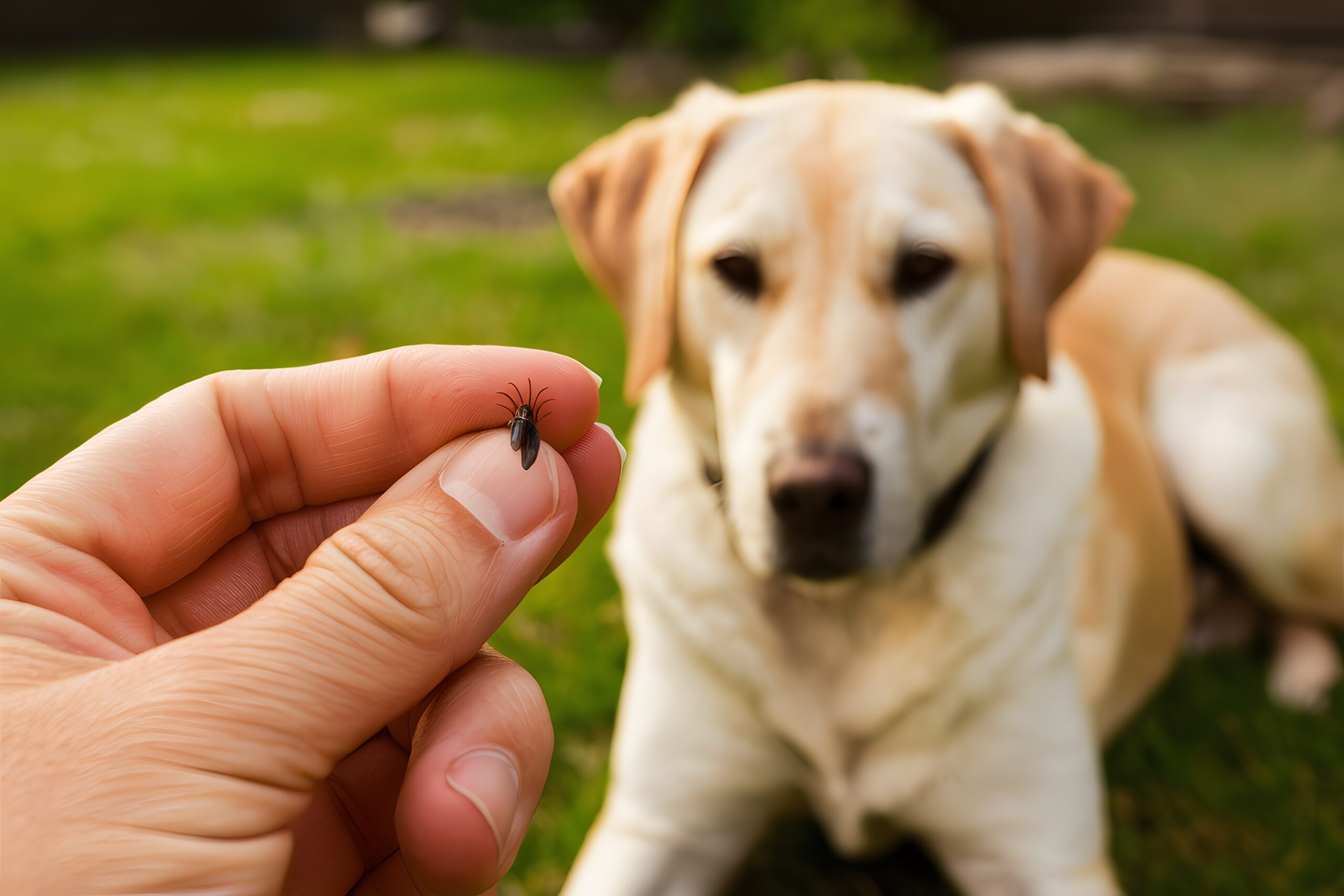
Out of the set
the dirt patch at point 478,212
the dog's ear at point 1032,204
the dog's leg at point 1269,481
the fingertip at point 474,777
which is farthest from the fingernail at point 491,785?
the dirt patch at point 478,212

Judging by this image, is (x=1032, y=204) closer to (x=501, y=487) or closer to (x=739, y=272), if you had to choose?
(x=739, y=272)

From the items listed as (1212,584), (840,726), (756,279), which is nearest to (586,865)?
(840,726)

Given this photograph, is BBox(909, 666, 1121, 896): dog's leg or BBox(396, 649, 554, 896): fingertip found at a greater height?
BBox(396, 649, 554, 896): fingertip

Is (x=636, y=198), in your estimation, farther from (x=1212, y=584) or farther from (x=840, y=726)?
(x=1212, y=584)

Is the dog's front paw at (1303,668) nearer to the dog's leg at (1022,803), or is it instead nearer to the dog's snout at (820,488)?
the dog's leg at (1022,803)

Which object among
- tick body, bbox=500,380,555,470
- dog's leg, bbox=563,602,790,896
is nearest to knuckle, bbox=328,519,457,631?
tick body, bbox=500,380,555,470

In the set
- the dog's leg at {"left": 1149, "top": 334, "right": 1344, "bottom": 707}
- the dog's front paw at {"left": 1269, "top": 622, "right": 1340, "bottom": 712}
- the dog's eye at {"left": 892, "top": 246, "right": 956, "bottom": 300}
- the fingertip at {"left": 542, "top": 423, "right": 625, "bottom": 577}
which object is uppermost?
the fingertip at {"left": 542, "top": 423, "right": 625, "bottom": 577}

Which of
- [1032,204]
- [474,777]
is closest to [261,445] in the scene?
[474,777]

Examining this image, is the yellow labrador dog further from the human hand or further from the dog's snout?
the human hand
